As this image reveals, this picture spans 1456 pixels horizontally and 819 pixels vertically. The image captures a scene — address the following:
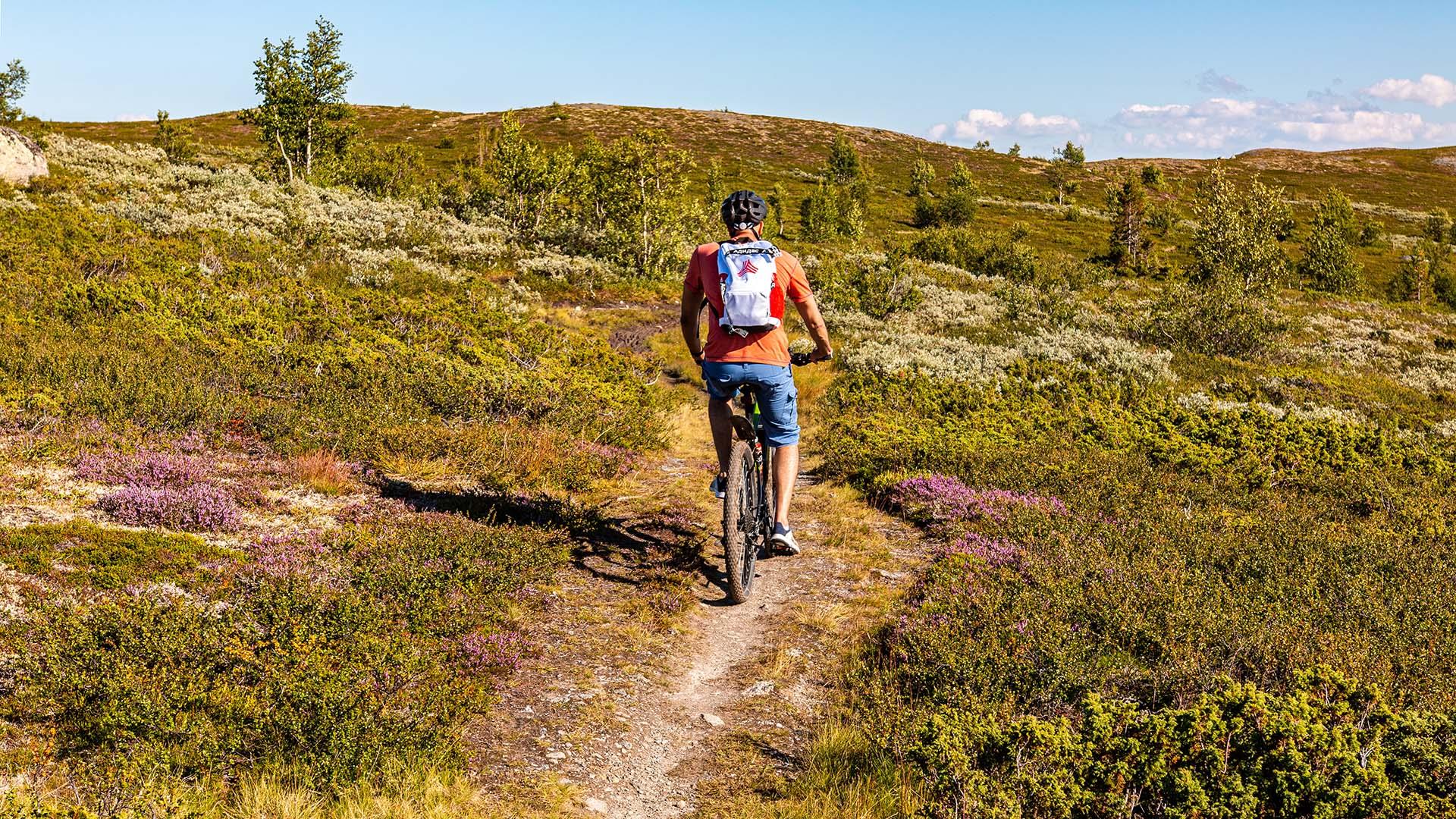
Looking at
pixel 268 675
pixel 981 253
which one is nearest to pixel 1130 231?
pixel 981 253

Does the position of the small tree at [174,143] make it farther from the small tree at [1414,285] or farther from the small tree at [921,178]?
the small tree at [1414,285]

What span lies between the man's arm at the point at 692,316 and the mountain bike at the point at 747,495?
47 centimetres

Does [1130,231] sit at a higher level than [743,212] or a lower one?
higher

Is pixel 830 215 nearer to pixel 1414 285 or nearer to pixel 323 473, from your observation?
pixel 1414 285

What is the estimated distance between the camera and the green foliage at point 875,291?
93.0ft

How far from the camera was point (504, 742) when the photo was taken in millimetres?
4297

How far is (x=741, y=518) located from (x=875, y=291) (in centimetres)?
2325

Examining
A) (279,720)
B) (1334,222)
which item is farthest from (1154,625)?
(1334,222)

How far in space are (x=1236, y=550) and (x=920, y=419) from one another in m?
6.24

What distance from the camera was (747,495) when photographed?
6.46 metres

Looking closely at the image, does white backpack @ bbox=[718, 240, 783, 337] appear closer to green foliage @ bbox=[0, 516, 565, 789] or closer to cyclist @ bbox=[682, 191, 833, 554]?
cyclist @ bbox=[682, 191, 833, 554]

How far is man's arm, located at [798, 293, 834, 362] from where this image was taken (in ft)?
19.6

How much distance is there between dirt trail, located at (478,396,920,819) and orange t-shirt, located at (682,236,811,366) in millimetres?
2021

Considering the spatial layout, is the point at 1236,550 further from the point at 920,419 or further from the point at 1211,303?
the point at 1211,303
